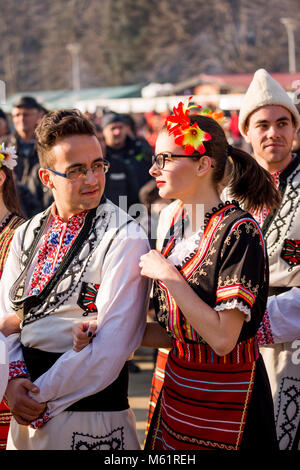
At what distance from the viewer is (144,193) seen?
678 centimetres

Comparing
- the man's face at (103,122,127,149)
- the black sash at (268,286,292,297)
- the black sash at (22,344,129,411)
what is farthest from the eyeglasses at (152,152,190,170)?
the man's face at (103,122,127,149)

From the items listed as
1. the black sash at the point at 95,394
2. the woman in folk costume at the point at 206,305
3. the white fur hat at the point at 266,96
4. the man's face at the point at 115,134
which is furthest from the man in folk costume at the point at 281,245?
the man's face at the point at 115,134

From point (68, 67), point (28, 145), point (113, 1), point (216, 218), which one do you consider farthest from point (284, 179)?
point (68, 67)

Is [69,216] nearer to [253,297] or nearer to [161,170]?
[161,170]

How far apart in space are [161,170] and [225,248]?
397 millimetres

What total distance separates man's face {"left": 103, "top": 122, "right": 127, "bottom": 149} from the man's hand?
5.58 metres

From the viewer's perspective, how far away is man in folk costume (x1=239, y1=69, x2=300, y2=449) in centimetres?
343

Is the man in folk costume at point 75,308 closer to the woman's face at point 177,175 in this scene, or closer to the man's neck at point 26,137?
the woman's face at point 177,175

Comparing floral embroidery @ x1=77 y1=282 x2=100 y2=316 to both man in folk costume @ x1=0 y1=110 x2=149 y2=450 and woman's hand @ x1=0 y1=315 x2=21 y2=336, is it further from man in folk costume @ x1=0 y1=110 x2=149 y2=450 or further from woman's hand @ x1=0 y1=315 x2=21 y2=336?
woman's hand @ x1=0 y1=315 x2=21 y2=336

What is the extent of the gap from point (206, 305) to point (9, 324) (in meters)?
0.82

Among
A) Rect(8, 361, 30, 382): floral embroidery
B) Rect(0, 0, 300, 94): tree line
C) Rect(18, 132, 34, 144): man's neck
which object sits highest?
Rect(0, 0, 300, 94): tree line

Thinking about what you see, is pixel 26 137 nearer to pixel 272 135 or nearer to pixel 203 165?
pixel 272 135

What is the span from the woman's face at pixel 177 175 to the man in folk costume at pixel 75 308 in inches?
7.4
